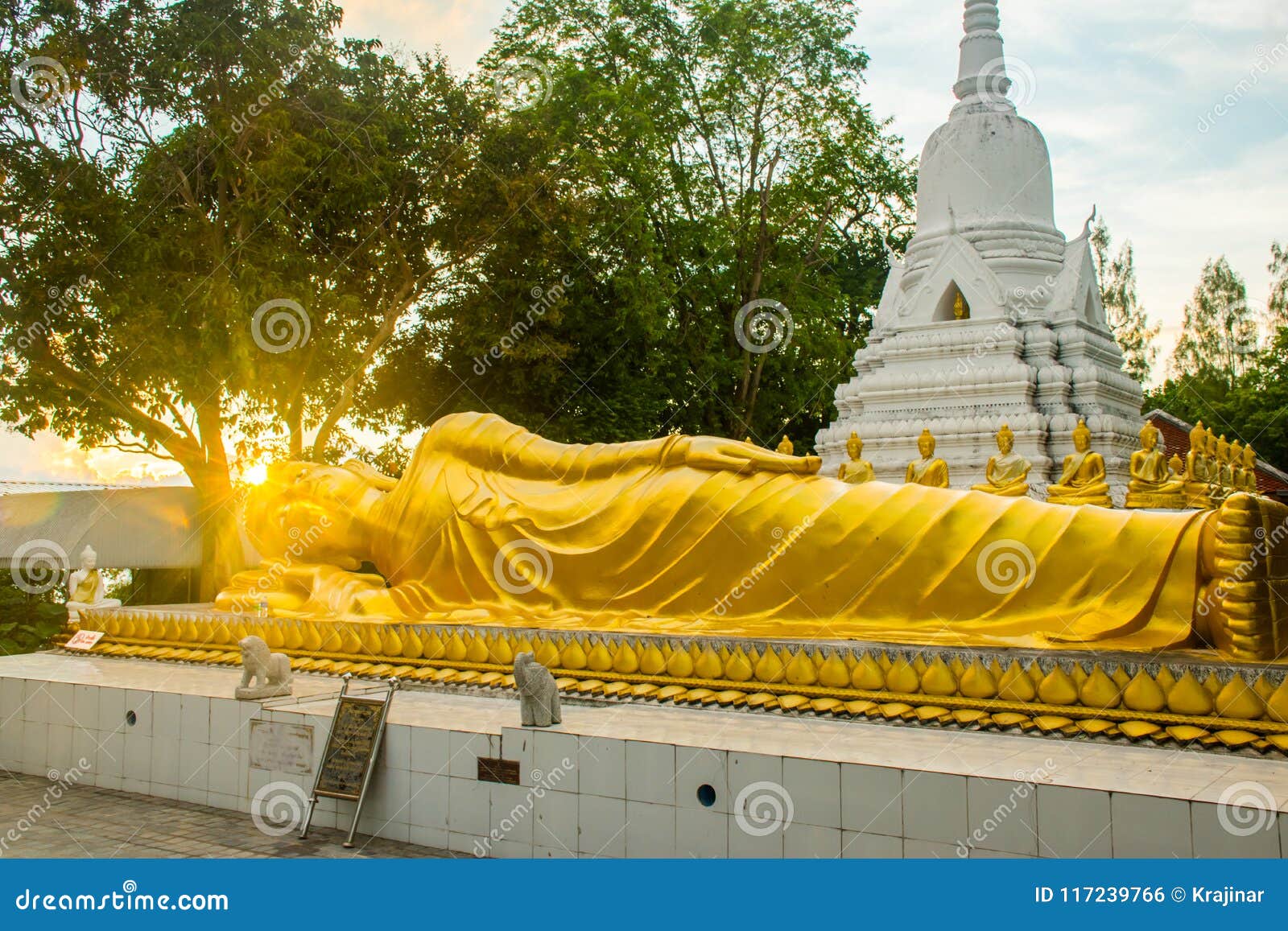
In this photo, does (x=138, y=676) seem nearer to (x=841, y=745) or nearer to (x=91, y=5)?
(x=841, y=745)

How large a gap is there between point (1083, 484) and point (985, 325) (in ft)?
11.6

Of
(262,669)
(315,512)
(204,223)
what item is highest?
(204,223)

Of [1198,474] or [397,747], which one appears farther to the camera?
[1198,474]

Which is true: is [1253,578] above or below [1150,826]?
above

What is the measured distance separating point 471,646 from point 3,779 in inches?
Result: 127

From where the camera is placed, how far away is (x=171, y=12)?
14969 mm

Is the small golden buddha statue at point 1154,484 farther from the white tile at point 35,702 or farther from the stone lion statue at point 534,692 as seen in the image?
the white tile at point 35,702

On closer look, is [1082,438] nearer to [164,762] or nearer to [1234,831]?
[1234,831]

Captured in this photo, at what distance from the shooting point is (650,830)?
16.0ft

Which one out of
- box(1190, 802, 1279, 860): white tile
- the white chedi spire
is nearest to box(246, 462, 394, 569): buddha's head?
box(1190, 802, 1279, 860): white tile

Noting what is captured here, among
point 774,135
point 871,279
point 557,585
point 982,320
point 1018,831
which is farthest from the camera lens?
point 871,279

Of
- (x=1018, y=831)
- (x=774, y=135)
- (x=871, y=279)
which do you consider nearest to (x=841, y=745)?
(x=1018, y=831)

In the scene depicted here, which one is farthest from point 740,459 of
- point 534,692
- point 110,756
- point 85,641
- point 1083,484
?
point 85,641

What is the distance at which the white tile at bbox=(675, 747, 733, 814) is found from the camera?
473 cm
